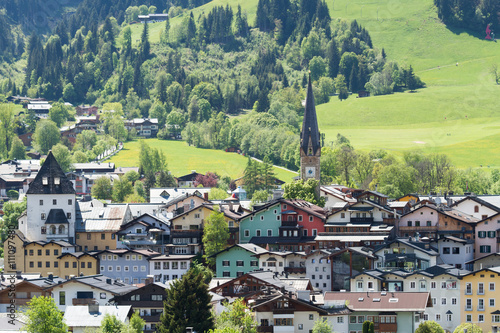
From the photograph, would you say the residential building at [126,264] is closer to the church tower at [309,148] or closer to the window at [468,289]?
the window at [468,289]

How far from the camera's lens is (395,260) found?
122 m

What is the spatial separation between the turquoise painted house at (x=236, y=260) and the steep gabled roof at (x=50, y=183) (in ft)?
73.9

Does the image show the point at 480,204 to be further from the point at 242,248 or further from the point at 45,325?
the point at 45,325

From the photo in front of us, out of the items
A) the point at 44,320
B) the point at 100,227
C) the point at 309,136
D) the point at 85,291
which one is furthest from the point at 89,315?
the point at 309,136

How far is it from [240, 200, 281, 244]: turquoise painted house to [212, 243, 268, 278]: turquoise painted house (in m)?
7.33

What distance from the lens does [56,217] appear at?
140 m

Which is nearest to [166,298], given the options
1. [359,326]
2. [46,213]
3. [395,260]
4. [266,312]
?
[266,312]

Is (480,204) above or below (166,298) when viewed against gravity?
above

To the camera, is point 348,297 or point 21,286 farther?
point 21,286

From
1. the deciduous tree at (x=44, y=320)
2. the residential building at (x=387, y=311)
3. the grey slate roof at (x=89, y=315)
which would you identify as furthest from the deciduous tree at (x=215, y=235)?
the deciduous tree at (x=44, y=320)

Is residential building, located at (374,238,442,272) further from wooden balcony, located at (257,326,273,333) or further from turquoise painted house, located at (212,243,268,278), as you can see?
wooden balcony, located at (257,326,273,333)

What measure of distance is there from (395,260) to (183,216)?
2736cm

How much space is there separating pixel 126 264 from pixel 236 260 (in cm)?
1114

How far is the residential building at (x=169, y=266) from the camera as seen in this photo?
128 m
